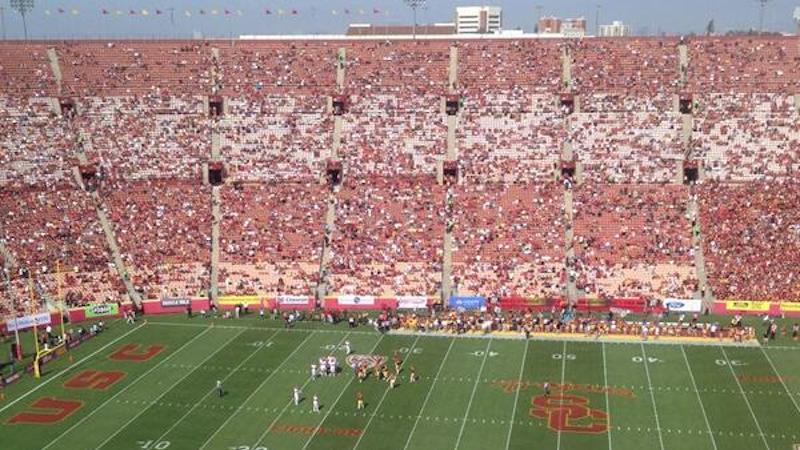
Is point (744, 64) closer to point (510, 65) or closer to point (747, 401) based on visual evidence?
point (510, 65)

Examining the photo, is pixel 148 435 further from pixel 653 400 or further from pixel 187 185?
pixel 187 185

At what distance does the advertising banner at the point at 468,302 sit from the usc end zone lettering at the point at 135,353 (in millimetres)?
13820

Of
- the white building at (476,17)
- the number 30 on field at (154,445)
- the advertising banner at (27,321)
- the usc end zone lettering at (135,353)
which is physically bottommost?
the number 30 on field at (154,445)

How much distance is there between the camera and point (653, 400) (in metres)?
30.2

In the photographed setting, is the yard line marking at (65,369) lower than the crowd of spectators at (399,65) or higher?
lower

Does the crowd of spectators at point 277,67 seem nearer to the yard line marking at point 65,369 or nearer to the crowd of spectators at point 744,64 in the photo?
the yard line marking at point 65,369

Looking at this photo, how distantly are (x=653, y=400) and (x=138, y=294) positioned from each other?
83.9 ft

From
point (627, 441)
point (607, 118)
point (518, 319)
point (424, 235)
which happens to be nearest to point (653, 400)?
point (627, 441)

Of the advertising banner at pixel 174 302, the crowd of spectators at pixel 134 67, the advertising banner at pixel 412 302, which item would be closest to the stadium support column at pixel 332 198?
the advertising banner at pixel 412 302

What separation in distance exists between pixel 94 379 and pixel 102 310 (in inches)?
337

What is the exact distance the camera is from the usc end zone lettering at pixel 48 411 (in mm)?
29619

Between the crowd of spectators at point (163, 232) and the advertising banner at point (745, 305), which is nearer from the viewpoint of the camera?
the advertising banner at point (745, 305)

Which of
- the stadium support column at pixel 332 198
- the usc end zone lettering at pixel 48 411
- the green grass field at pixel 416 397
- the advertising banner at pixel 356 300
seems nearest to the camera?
the green grass field at pixel 416 397

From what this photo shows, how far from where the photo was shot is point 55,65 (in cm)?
5425
